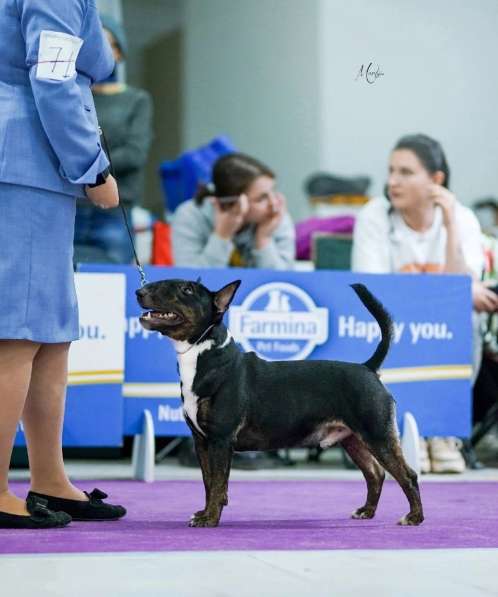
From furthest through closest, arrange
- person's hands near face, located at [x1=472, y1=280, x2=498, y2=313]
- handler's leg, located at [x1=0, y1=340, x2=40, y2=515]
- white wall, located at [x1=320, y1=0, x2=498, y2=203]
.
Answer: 1. person's hands near face, located at [x1=472, y1=280, x2=498, y2=313]
2. white wall, located at [x1=320, y1=0, x2=498, y2=203]
3. handler's leg, located at [x1=0, y1=340, x2=40, y2=515]

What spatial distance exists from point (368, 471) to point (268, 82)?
25.8ft

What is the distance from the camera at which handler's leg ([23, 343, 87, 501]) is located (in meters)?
3.15

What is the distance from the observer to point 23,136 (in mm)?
2955

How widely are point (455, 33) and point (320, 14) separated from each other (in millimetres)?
5390

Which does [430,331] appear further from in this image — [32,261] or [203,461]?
[32,261]

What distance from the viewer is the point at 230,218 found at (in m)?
5.57

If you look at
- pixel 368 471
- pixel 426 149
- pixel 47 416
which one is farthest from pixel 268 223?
pixel 47 416

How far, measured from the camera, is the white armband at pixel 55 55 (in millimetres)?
2885

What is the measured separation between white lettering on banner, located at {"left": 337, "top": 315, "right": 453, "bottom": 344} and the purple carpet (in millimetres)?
648

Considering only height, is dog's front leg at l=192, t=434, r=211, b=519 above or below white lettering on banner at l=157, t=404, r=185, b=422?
above

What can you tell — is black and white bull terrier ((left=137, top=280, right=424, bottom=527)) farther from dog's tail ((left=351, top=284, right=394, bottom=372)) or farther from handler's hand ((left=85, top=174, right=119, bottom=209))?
handler's hand ((left=85, top=174, right=119, bottom=209))

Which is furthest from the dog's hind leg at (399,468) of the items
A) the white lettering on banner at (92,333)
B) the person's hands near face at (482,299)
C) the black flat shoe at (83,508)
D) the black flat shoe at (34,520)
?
the person's hands near face at (482,299)

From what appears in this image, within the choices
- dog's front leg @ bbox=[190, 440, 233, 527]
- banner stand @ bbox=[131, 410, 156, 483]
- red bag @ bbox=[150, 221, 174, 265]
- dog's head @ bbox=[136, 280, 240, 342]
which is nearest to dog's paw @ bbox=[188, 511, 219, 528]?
dog's front leg @ bbox=[190, 440, 233, 527]

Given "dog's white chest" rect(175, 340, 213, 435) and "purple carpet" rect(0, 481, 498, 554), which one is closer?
"purple carpet" rect(0, 481, 498, 554)
